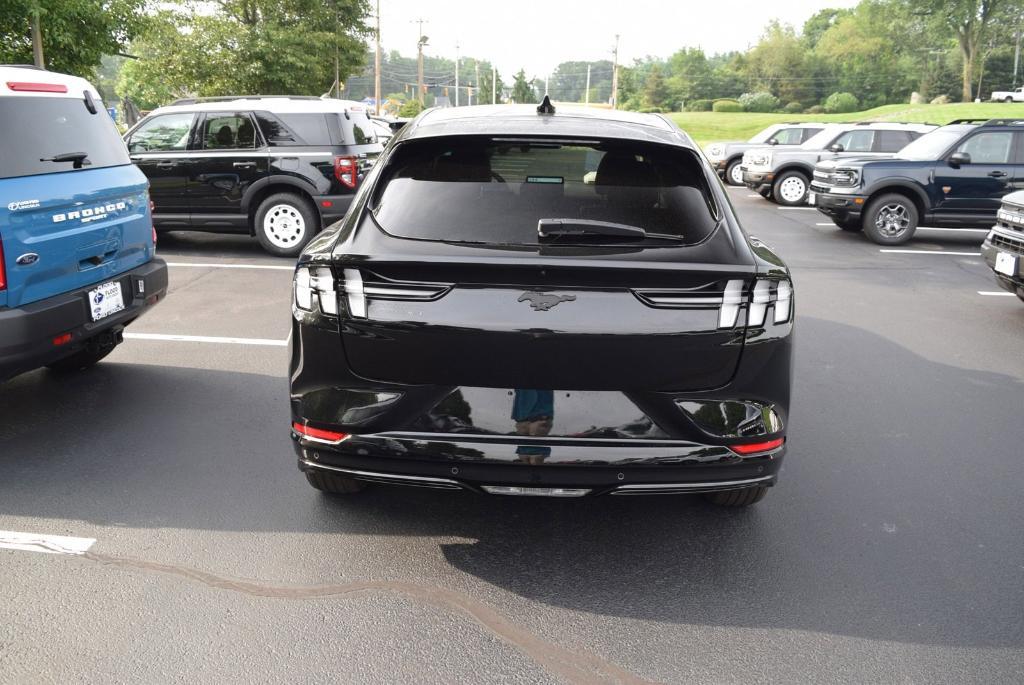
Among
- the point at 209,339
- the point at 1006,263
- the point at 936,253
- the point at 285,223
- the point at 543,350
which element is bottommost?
the point at 936,253

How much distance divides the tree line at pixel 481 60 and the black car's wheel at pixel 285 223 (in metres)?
3.48

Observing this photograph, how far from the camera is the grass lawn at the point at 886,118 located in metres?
47.8

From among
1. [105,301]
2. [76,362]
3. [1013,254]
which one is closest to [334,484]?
[105,301]

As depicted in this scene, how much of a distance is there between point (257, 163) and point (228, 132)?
1.95ft

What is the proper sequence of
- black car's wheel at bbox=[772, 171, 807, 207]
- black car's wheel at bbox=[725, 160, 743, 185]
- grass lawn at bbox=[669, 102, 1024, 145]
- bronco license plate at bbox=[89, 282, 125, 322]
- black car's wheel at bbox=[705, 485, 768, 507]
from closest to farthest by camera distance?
black car's wheel at bbox=[705, 485, 768, 507] < bronco license plate at bbox=[89, 282, 125, 322] < black car's wheel at bbox=[772, 171, 807, 207] < black car's wheel at bbox=[725, 160, 743, 185] < grass lawn at bbox=[669, 102, 1024, 145]

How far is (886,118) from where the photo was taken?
54250 millimetres

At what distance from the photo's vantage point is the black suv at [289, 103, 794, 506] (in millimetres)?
3111

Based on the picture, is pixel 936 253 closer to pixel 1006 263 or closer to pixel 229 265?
pixel 1006 263

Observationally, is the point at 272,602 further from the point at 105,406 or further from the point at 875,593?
the point at 105,406

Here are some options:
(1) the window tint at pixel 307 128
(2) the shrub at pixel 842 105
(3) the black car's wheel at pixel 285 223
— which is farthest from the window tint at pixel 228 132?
(2) the shrub at pixel 842 105

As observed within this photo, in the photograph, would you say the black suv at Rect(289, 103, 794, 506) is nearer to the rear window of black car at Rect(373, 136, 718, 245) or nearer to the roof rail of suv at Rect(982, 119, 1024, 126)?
the rear window of black car at Rect(373, 136, 718, 245)

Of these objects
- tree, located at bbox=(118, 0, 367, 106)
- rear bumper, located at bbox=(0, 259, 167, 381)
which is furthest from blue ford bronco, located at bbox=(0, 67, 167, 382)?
tree, located at bbox=(118, 0, 367, 106)

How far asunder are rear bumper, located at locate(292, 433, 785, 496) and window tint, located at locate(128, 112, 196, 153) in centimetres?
884

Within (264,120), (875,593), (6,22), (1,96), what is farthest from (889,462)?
(6,22)
